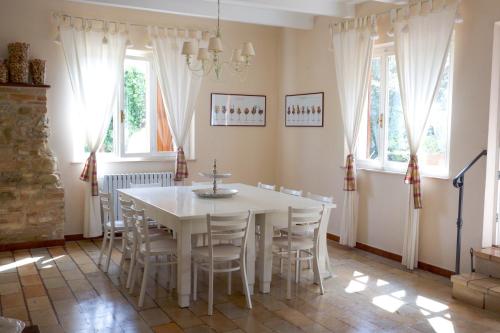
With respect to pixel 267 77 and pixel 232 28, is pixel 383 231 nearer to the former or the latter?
pixel 267 77

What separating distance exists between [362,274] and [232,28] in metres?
3.82

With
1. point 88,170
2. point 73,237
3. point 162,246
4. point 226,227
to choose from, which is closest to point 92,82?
point 88,170

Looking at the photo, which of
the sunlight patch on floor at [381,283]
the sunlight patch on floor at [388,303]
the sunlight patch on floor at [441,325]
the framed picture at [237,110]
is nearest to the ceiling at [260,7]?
the framed picture at [237,110]

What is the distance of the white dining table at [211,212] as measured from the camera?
12.9ft

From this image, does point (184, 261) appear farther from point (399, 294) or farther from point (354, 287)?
point (399, 294)

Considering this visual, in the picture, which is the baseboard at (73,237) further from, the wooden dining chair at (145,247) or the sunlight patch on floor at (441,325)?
the sunlight patch on floor at (441,325)

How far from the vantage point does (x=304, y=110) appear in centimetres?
682

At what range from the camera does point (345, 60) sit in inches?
233

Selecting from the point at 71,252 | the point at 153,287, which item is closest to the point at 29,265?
the point at 71,252

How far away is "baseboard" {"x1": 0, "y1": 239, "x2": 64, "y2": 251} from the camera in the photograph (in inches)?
222

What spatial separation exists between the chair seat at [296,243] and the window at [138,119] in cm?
275

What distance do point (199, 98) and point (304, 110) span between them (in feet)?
4.65

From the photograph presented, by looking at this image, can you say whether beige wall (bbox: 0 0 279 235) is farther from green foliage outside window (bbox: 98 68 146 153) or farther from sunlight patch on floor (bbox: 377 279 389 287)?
sunlight patch on floor (bbox: 377 279 389 287)

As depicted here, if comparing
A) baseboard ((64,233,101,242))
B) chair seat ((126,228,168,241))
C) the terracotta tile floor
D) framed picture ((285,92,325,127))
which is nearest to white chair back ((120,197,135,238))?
chair seat ((126,228,168,241))
